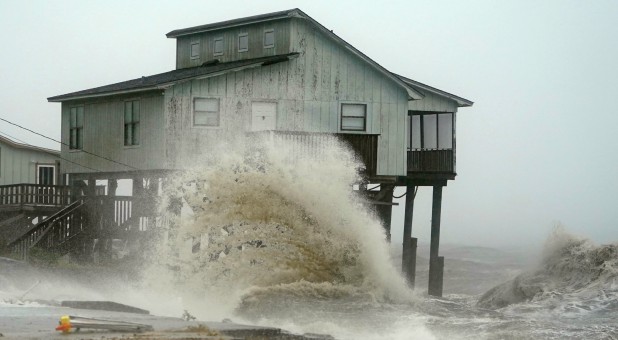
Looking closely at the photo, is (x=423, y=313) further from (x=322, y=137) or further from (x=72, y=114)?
(x=72, y=114)

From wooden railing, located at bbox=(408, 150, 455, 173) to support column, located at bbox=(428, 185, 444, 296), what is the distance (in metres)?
1.22

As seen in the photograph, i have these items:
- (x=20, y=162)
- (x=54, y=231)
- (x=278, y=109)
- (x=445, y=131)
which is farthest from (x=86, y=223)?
(x=445, y=131)

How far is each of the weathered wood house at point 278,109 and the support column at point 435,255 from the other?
2.15ft

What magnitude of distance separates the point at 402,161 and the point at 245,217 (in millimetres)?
7231

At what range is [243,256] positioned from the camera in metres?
30.9

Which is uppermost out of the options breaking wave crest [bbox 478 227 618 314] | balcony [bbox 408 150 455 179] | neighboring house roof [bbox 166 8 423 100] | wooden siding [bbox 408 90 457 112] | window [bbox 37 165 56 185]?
neighboring house roof [bbox 166 8 423 100]

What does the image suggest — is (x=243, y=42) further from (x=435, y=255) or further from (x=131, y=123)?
(x=435, y=255)

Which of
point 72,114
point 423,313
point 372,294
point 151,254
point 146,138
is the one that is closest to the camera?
Answer: point 423,313

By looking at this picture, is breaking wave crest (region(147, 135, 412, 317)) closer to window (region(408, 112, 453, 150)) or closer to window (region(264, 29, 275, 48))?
window (region(264, 29, 275, 48))

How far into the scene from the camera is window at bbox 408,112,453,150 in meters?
40.1

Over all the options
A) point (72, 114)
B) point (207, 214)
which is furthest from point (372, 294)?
point (72, 114)

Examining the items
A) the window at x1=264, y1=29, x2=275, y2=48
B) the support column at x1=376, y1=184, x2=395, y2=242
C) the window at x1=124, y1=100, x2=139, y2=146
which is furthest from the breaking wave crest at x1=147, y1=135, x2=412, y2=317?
the window at x1=264, y1=29, x2=275, y2=48

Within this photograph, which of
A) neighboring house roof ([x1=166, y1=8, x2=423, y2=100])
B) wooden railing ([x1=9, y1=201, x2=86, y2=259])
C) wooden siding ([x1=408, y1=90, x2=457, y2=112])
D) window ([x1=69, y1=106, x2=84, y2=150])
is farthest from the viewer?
window ([x1=69, y1=106, x2=84, y2=150])

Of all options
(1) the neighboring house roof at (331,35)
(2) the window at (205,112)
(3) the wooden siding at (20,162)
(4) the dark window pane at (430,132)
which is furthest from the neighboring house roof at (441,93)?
(3) the wooden siding at (20,162)
